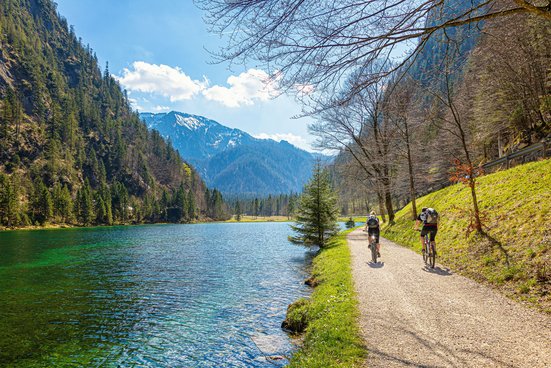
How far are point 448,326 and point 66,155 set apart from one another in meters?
159

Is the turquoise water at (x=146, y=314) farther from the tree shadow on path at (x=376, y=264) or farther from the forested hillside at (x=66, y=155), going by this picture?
the forested hillside at (x=66, y=155)

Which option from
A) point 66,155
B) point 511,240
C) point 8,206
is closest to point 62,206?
point 8,206

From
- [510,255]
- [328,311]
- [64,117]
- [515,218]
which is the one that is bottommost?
[328,311]

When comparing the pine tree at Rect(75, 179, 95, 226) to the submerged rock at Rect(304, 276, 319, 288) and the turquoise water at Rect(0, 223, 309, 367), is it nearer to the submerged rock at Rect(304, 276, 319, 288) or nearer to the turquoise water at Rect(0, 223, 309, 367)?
the turquoise water at Rect(0, 223, 309, 367)

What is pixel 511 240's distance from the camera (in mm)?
11398

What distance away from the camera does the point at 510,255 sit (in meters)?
10.6

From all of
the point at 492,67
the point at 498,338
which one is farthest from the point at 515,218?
the point at 492,67


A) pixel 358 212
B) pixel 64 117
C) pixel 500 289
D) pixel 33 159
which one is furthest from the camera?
pixel 358 212

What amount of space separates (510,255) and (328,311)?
647 centimetres

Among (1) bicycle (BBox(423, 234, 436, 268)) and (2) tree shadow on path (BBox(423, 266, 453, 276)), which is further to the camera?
(1) bicycle (BBox(423, 234, 436, 268))

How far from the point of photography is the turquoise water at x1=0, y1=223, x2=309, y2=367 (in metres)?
9.48

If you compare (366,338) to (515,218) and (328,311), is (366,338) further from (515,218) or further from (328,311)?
(515,218)

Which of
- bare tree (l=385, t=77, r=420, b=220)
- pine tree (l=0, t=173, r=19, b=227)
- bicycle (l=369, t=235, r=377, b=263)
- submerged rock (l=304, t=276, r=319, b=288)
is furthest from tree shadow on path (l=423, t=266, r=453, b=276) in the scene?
pine tree (l=0, t=173, r=19, b=227)

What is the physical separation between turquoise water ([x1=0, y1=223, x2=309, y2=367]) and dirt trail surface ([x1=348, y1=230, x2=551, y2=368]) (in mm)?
3205
